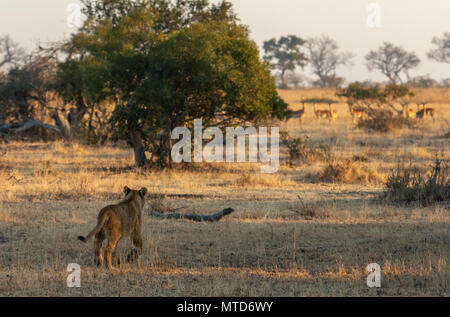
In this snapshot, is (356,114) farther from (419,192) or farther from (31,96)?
(419,192)

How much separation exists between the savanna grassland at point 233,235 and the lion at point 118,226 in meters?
0.18

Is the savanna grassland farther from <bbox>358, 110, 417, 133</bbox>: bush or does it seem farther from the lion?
<bbox>358, 110, 417, 133</bbox>: bush

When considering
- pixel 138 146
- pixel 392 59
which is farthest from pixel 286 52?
pixel 138 146

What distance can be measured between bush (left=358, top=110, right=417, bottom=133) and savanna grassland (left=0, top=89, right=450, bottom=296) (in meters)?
9.95

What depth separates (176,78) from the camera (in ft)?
52.0

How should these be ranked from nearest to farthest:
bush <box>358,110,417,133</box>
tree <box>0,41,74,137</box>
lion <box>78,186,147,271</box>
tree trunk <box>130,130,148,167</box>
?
lion <box>78,186,147,271</box> < tree trunk <box>130,130,148,167</box> < tree <box>0,41,74,137</box> < bush <box>358,110,417,133</box>

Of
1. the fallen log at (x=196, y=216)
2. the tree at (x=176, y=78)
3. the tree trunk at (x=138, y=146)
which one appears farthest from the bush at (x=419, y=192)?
the tree trunk at (x=138, y=146)

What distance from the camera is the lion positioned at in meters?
6.81

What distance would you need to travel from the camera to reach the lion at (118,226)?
22.3 ft

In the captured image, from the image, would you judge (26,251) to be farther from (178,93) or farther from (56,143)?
(56,143)

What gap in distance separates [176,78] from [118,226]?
9375 millimetres

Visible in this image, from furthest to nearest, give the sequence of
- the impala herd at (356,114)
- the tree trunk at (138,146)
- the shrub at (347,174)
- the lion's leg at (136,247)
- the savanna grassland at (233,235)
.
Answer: the impala herd at (356,114) < the tree trunk at (138,146) < the shrub at (347,174) < the lion's leg at (136,247) < the savanna grassland at (233,235)

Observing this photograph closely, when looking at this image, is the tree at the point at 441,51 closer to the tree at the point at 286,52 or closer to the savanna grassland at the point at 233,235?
the tree at the point at 286,52

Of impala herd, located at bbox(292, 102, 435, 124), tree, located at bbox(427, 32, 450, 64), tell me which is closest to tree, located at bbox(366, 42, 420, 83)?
tree, located at bbox(427, 32, 450, 64)
